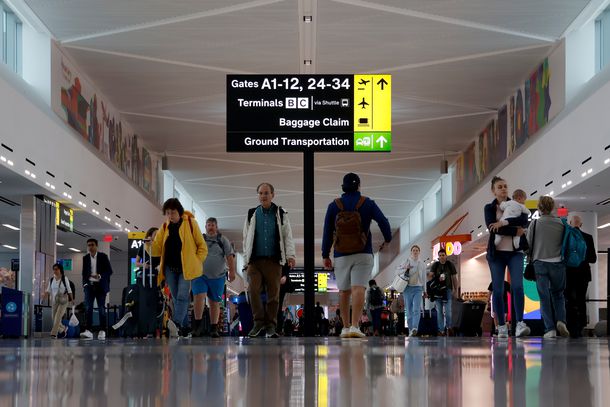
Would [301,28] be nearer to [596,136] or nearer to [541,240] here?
[596,136]

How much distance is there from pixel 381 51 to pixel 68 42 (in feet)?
22.3

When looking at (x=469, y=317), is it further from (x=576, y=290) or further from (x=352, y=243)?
(x=352, y=243)

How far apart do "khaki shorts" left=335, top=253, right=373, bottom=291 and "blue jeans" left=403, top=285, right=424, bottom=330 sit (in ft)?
25.3

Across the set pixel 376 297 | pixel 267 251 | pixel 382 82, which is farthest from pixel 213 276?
pixel 376 297

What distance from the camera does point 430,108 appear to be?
27812 millimetres

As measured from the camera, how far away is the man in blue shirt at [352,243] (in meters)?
11.1

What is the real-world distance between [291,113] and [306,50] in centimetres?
742

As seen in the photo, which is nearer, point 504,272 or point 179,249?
point 504,272

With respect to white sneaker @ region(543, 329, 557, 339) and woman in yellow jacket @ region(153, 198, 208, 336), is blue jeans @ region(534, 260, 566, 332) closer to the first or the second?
white sneaker @ region(543, 329, 557, 339)

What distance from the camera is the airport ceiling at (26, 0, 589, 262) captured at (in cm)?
1952

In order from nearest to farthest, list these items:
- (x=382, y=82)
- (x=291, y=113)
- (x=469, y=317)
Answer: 1. (x=291, y=113)
2. (x=382, y=82)
3. (x=469, y=317)

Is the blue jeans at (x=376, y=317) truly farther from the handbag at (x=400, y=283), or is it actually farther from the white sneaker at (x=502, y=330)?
the white sneaker at (x=502, y=330)

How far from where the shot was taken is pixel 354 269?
36.5ft

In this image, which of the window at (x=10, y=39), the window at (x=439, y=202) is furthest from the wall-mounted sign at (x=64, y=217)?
the window at (x=439, y=202)
